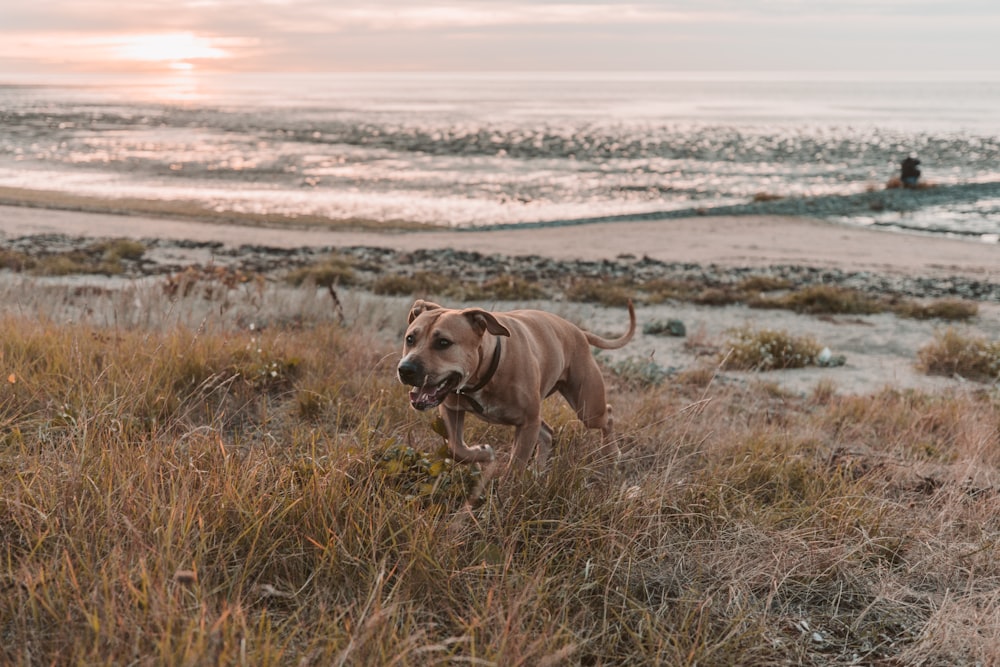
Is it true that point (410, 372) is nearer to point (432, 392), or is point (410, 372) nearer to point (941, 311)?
point (432, 392)

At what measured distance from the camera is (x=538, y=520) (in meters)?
3.63

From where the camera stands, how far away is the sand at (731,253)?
971 cm

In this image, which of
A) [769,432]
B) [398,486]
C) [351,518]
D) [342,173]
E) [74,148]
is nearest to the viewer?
[351,518]

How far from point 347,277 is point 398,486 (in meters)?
10.2

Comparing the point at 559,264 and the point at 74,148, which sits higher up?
the point at 74,148

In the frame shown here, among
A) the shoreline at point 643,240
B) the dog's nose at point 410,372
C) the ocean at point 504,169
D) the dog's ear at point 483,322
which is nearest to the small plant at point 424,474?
the dog's nose at point 410,372

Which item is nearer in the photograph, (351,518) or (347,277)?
(351,518)

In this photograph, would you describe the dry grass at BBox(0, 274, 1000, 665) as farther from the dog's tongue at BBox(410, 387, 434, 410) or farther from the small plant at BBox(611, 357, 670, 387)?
the small plant at BBox(611, 357, 670, 387)

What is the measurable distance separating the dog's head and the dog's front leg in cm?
35

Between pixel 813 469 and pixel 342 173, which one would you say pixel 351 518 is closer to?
pixel 813 469

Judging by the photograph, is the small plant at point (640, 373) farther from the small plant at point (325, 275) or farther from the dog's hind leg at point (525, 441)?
the small plant at point (325, 275)

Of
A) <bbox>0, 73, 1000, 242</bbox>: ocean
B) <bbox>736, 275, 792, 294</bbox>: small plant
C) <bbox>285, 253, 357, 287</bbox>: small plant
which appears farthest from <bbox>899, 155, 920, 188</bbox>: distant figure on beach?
<bbox>285, 253, 357, 287</bbox>: small plant

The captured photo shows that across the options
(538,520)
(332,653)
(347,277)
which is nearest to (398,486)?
(538,520)

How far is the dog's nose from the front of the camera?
382 cm
